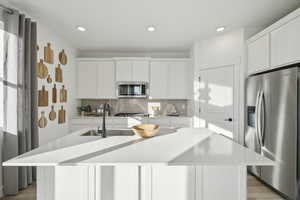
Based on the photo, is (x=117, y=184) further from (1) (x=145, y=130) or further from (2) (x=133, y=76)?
(2) (x=133, y=76)

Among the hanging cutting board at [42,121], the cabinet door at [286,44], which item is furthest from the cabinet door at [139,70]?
the cabinet door at [286,44]

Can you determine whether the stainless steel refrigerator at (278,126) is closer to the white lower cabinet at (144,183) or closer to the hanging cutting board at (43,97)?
the white lower cabinet at (144,183)

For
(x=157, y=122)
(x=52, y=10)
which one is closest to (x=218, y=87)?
(x=157, y=122)

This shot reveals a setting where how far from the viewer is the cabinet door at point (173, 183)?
4.85 feet

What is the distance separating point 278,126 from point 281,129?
0.05 meters

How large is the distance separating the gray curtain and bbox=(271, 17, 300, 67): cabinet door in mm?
3336

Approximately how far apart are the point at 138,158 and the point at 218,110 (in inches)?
112

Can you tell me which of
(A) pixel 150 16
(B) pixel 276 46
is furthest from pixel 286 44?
(A) pixel 150 16

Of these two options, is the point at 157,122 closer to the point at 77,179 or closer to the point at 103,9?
the point at 103,9

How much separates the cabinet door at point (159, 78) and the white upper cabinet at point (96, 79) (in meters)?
0.92

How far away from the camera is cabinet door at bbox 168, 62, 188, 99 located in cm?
459

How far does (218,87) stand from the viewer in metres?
3.76

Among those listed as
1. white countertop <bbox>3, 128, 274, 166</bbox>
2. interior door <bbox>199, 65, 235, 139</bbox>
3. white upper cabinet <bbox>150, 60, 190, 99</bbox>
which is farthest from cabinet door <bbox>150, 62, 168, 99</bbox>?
white countertop <bbox>3, 128, 274, 166</bbox>

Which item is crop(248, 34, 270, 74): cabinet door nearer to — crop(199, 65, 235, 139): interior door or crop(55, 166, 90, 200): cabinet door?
crop(199, 65, 235, 139): interior door
